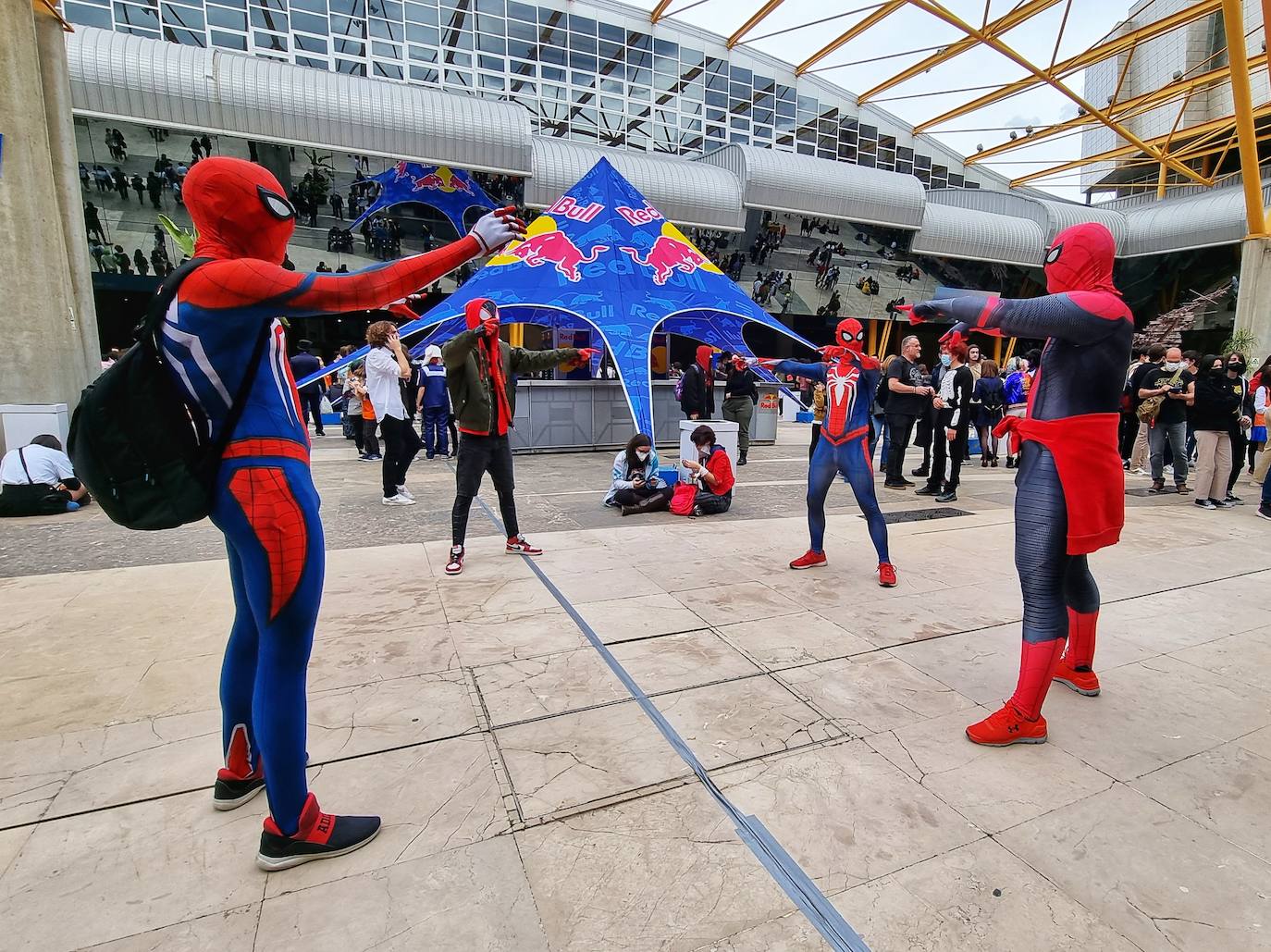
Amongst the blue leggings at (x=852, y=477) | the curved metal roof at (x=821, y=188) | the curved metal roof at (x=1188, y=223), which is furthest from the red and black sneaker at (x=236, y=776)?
the curved metal roof at (x=1188, y=223)

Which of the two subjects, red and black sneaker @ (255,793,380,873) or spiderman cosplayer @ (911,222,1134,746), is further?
spiderman cosplayer @ (911,222,1134,746)

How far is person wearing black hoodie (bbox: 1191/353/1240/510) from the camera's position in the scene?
7.39m

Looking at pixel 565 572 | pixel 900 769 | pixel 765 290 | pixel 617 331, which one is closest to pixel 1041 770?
pixel 900 769

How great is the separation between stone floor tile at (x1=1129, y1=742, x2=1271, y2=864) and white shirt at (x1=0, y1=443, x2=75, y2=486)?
8388mm

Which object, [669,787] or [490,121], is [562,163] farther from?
[669,787]

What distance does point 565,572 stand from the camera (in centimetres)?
483

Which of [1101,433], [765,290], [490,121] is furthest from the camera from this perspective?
[765,290]

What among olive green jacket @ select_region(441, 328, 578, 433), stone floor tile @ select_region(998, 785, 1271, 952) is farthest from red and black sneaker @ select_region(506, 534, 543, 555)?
stone floor tile @ select_region(998, 785, 1271, 952)

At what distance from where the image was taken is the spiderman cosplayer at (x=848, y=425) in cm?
457

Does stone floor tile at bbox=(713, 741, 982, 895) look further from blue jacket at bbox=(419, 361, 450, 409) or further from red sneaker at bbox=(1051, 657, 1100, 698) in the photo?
blue jacket at bbox=(419, 361, 450, 409)

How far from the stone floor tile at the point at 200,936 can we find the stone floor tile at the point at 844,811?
145 centimetres

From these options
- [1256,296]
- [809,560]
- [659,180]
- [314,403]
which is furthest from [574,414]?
[1256,296]

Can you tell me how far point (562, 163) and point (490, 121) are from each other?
2439 mm

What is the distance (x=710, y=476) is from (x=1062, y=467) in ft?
14.7
